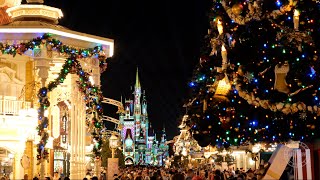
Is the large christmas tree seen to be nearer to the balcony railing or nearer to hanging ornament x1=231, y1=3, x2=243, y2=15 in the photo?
hanging ornament x1=231, y1=3, x2=243, y2=15

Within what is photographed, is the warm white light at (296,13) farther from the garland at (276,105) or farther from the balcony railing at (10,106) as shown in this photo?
the balcony railing at (10,106)

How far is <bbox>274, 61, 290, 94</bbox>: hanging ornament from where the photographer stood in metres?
15.2

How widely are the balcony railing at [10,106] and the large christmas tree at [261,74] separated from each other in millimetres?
9690

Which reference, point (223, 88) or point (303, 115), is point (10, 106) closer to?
point (223, 88)

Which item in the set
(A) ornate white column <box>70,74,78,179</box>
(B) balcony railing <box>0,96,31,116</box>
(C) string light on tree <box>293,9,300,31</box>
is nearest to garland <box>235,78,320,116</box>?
(C) string light on tree <box>293,9,300,31</box>

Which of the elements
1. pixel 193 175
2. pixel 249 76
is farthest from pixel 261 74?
pixel 193 175

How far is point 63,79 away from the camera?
22.8m

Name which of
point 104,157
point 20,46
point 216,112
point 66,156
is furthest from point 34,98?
point 104,157

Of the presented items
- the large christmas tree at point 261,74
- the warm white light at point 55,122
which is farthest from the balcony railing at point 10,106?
the large christmas tree at point 261,74

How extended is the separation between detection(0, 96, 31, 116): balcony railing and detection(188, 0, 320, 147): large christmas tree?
9690 millimetres

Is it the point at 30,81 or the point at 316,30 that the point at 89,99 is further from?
the point at 316,30

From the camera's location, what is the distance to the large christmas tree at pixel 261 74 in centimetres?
1495

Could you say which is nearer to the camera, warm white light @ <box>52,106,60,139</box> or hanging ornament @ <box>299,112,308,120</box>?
hanging ornament @ <box>299,112,308,120</box>

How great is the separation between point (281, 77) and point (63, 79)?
385 inches
